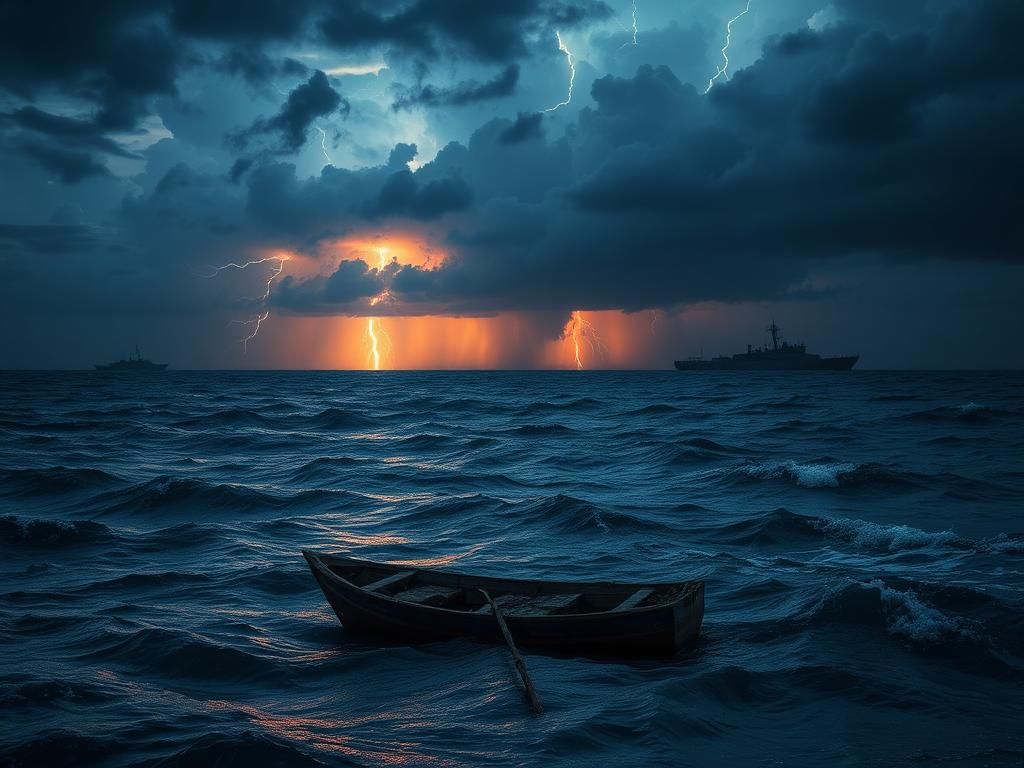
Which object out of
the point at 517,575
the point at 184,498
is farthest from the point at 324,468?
the point at 517,575

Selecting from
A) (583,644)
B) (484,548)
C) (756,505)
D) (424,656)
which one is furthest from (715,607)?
(756,505)

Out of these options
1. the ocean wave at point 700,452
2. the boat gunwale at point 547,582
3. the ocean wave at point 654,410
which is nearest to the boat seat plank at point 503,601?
the boat gunwale at point 547,582

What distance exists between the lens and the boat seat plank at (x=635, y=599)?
13.3 m

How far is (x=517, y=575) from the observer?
20.1 m

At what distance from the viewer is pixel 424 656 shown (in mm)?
13641

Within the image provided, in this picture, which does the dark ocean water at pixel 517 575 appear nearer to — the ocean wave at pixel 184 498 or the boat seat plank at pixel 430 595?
the ocean wave at pixel 184 498

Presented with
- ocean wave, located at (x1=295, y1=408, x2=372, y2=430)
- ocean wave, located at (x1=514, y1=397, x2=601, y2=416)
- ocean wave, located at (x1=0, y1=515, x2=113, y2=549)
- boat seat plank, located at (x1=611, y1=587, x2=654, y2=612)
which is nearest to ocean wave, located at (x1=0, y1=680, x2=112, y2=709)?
boat seat plank, located at (x1=611, y1=587, x2=654, y2=612)

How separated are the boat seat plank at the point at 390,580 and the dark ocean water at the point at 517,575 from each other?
1.04 metres

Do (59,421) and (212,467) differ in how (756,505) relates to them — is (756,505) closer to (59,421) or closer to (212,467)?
(212,467)

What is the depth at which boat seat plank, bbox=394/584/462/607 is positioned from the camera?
14453 mm

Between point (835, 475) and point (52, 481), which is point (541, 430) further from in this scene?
point (52, 481)

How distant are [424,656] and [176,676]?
420cm

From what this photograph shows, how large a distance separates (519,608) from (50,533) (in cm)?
1834

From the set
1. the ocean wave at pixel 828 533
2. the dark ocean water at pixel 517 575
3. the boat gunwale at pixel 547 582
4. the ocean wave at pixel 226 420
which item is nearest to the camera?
the dark ocean water at pixel 517 575
